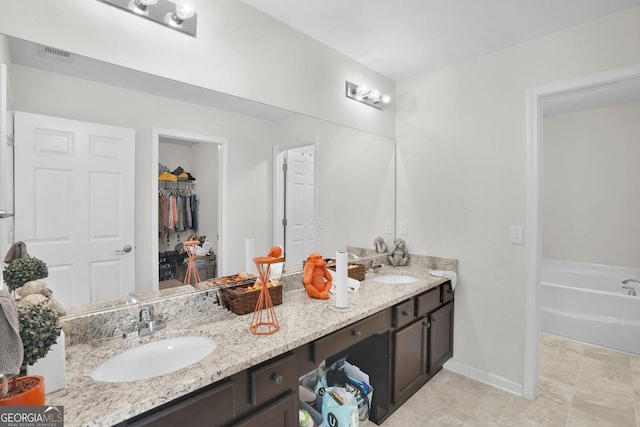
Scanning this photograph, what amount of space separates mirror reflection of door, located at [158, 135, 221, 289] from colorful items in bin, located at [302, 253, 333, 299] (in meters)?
0.51

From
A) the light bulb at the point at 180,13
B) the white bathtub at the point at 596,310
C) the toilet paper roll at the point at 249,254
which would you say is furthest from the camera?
the white bathtub at the point at 596,310

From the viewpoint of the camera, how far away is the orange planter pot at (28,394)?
0.73 metres

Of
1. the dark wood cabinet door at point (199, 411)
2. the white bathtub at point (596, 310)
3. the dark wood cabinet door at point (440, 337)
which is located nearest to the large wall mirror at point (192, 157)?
the dark wood cabinet door at point (199, 411)

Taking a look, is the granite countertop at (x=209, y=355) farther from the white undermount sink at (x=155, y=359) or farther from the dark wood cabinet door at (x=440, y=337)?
the dark wood cabinet door at (x=440, y=337)

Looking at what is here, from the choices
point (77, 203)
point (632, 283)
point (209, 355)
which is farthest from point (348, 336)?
point (632, 283)

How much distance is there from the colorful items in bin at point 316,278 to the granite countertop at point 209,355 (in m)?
0.05

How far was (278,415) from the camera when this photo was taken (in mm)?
1247

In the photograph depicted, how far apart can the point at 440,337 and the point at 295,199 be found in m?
1.51

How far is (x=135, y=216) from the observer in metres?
1.40

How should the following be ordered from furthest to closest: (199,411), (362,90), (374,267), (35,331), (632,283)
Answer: (632,283) < (374,267) < (362,90) < (199,411) < (35,331)

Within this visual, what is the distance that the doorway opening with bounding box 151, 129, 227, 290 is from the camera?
4.82 feet

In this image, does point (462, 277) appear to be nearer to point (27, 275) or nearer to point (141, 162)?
point (141, 162)

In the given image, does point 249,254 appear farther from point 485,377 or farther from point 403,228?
point 485,377

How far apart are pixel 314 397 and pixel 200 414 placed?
1.08 m
